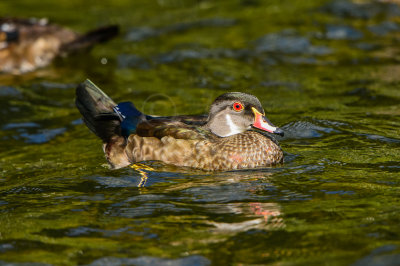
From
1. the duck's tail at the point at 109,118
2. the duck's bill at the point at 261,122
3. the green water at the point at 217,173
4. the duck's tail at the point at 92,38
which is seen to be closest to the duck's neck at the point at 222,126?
the duck's bill at the point at 261,122

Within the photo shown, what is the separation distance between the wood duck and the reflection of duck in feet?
15.2

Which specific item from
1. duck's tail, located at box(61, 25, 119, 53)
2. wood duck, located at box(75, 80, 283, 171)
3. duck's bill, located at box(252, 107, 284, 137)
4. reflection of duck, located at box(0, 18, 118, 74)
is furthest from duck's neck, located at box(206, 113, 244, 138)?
reflection of duck, located at box(0, 18, 118, 74)

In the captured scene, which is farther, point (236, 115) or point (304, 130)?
point (304, 130)

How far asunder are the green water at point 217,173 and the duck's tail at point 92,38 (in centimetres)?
40

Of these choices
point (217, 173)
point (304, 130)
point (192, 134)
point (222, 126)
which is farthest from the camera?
point (304, 130)

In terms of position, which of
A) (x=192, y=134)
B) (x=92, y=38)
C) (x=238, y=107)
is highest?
(x=92, y=38)

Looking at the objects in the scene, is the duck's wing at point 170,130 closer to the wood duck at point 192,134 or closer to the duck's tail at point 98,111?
the wood duck at point 192,134

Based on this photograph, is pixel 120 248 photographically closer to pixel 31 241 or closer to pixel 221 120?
pixel 31 241

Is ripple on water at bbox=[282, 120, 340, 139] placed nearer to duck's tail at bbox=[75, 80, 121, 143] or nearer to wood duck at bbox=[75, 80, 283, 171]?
wood duck at bbox=[75, 80, 283, 171]

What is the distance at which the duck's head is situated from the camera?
787 centimetres

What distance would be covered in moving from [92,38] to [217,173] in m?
6.09

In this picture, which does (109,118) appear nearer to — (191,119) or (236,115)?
(191,119)

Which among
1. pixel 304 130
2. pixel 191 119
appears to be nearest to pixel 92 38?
pixel 191 119

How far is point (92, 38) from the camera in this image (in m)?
12.8
